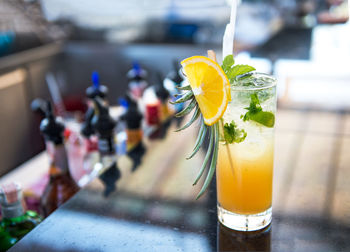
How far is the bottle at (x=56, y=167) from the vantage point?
1114mm

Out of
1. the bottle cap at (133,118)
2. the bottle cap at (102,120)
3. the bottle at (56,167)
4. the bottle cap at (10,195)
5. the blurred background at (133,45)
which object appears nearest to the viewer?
the bottle cap at (10,195)

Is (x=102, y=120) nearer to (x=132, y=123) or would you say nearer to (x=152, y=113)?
(x=132, y=123)

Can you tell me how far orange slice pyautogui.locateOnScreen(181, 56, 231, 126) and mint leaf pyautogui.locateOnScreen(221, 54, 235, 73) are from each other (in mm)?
47

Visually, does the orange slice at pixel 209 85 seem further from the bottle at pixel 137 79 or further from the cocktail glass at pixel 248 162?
the bottle at pixel 137 79

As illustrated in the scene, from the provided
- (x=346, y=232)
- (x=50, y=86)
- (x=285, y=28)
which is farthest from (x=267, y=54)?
(x=346, y=232)

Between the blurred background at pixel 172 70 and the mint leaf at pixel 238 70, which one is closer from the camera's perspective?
the mint leaf at pixel 238 70

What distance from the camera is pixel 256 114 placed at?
2.39ft

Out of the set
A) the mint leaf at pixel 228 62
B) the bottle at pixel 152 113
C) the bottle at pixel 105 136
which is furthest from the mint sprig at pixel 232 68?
the bottle at pixel 152 113

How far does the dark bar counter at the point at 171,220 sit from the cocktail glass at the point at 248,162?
0.10ft

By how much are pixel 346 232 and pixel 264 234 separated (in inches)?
6.5

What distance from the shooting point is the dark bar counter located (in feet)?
2.46

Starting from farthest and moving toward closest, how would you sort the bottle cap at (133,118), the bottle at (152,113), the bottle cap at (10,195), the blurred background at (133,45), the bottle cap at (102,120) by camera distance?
1. the blurred background at (133,45)
2. the bottle at (152,113)
3. the bottle cap at (133,118)
4. the bottle cap at (102,120)
5. the bottle cap at (10,195)

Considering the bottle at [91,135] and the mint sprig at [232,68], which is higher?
the mint sprig at [232,68]

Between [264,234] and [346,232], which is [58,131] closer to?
[264,234]
